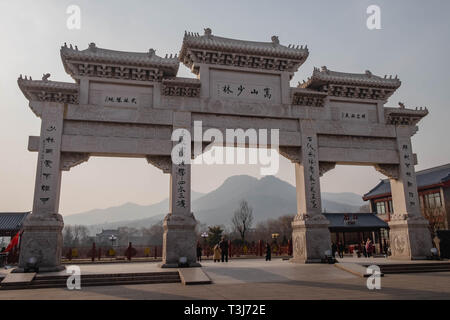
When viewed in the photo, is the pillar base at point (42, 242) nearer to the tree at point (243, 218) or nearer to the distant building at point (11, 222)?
the distant building at point (11, 222)

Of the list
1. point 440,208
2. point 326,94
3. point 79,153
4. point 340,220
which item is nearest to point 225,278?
point 79,153

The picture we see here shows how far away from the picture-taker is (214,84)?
48.1 ft

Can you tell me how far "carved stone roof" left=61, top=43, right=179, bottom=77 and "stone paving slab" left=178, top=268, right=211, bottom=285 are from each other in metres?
8.04

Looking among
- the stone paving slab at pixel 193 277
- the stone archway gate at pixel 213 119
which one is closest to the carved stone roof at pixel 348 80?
the stone archway gate at pixel 213 119

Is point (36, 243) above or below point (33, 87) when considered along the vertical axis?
below

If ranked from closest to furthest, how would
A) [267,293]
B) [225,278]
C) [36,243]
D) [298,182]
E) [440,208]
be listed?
[267,293] < [225,278] < [36,243] < [298,182] < [440,208]

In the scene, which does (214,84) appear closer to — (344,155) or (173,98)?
(173,98)

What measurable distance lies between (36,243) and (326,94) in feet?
42.7

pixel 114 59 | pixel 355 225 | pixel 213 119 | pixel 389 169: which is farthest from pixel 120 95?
pixel 355 225

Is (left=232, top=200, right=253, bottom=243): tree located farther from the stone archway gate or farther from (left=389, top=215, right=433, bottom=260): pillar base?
the stone archway gate

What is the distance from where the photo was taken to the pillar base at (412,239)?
14.9 metres

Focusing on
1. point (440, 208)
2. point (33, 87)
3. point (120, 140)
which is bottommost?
point (440, 208)

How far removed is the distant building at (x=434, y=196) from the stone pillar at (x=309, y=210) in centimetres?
1246

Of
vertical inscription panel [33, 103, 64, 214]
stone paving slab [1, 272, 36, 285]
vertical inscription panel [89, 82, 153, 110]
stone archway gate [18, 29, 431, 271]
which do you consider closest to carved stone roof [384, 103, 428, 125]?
stone archway gate [18, 29, 431, 271]
